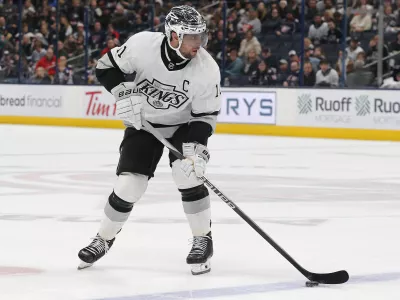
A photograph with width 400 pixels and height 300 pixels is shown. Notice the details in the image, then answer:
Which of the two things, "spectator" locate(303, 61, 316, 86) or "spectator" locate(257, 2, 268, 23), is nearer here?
"spectator" locate(303, 61, 316, 86)

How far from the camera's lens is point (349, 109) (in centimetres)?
1368

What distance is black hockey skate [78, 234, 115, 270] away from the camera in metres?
4.14

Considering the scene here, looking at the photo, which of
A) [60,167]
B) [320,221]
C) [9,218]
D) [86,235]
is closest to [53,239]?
Result: [86,235]

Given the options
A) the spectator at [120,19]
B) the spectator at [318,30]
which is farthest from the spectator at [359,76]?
the spectator at [120,19]

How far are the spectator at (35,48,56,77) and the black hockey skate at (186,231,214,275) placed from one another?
1294 cm

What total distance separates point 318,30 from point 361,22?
27.0 inches

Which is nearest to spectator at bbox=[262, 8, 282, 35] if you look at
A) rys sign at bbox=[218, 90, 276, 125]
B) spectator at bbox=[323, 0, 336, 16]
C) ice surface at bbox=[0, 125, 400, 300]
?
spectator at bbox=[323, 0, 336, 16]

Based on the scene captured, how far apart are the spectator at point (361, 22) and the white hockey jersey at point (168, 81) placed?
392 inches

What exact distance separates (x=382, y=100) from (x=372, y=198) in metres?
6.62

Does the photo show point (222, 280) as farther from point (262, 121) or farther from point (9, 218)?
point (262, 121)

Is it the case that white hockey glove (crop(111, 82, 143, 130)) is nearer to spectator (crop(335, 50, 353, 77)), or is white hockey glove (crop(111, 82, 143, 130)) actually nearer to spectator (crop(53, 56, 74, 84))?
spectator (crop(335, 50, 353, 77))

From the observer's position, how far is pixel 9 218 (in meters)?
5.67

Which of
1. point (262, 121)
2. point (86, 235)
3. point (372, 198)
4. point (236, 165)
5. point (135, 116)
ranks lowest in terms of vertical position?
point (262, 121)

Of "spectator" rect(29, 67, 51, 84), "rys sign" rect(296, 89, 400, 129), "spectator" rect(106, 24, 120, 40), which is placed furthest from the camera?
"spectator" rect(29, 67, 51, 84)
